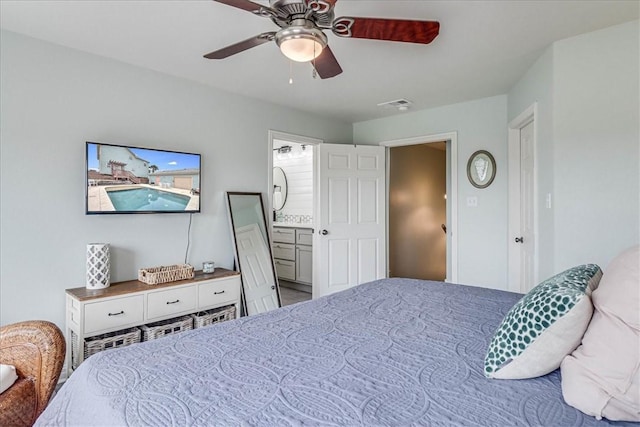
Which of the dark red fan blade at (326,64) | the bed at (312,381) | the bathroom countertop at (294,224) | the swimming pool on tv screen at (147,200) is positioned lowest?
the bed at (312,381)

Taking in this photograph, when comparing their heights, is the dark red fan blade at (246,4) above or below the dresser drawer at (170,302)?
above

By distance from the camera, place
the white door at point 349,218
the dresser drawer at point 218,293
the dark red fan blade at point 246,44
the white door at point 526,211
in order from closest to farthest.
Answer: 1. the dark red fan blade at point 246,44
2. the dresser drawer at point 218,293
3. the white door at point 526,211
4. the white door at point 349,218

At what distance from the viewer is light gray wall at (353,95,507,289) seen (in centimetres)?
382

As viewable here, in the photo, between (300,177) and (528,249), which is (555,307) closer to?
(528,249)

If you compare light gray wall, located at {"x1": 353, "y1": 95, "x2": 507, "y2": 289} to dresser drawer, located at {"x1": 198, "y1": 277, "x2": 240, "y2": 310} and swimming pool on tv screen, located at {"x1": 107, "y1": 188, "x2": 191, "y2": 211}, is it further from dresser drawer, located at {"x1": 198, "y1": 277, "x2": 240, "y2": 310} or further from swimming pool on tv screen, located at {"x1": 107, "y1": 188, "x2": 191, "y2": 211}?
swimming pool on tv screen, located at {"x1": 107, "y1": 188, "x2": 191, "y2": 211}

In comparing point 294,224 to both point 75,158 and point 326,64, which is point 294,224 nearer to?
point 75,158

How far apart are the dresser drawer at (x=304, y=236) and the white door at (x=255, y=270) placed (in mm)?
1341

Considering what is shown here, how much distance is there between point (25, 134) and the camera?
8.02 feet

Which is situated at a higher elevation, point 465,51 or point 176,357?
point 465,51

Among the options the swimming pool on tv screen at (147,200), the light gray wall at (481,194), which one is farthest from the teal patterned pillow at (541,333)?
the light gray wall at (481,194)

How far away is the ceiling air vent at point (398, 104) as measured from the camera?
3986mm

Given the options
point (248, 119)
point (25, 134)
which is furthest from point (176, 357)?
point (248, 119)

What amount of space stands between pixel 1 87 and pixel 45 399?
2007 millimetres

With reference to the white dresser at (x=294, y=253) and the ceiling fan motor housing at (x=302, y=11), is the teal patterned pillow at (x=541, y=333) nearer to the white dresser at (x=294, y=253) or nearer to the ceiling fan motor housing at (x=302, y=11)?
the ceiling fan motor housing at (x=302, y=11)
